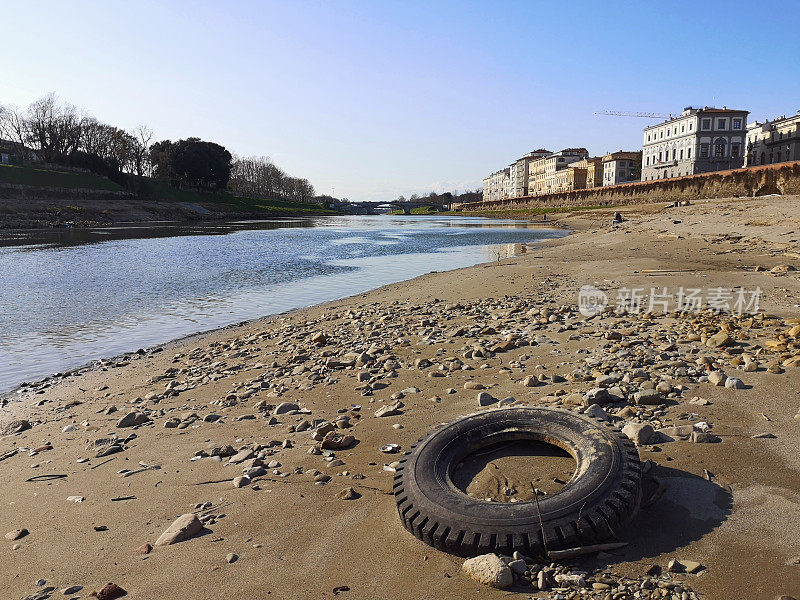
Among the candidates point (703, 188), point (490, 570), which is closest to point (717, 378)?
point (490, 570)

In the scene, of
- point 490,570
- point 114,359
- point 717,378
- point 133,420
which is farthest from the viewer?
point 114,359

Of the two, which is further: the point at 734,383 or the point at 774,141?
the point at 774,141

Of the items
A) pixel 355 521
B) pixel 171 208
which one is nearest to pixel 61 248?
pixel 355 521

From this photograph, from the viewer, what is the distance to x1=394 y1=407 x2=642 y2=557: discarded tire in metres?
3.71

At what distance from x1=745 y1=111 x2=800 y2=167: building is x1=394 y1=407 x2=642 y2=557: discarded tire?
125580 mm

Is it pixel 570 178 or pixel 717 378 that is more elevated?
pixel 570 178

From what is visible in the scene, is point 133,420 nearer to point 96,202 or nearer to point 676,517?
point 676,517

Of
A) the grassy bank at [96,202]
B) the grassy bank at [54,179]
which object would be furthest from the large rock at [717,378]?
the grassy bank at [54,179]

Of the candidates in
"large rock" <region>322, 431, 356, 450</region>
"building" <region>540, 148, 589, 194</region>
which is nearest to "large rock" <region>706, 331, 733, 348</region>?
"large rock" <region>322, 431, 356, 450</region>

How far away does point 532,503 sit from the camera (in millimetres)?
3971

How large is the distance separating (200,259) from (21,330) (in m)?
21.4

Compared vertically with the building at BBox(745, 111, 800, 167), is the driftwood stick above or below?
below

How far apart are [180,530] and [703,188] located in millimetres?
78082

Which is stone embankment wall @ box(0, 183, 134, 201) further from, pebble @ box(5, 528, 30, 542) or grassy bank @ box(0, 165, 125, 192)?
pebble @ box(5, 528, 30, 542)
